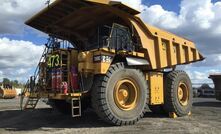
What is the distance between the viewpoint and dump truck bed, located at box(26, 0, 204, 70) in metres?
10.9

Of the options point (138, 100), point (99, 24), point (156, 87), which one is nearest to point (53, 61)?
point (99, 24)

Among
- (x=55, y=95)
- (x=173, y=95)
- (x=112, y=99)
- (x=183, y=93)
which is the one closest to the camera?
(x=112, y=99)

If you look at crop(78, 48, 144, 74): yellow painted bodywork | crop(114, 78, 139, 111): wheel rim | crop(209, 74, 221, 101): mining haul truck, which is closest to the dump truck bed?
crop(114, 78, 139, 111): wheel rim

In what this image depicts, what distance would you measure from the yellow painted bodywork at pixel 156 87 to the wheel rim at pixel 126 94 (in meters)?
0.99

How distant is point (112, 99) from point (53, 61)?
6.80ft

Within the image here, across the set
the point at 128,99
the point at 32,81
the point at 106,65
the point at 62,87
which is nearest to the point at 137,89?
the point at 128,99

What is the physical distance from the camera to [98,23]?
39.0 ft

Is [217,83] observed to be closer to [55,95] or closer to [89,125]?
[89,125]

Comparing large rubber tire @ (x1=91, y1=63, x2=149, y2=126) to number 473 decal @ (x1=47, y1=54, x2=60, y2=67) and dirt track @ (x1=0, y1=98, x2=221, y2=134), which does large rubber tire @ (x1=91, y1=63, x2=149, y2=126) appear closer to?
dirt track @ (x1=0, y1=98, x2=221, y2=134)

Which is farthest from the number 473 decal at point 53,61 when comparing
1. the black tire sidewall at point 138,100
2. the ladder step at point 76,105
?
the black tire sidewall at point 138,100

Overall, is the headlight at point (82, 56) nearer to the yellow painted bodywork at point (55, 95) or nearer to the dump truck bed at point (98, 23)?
the yellow painted bodywork at point (55, 95)

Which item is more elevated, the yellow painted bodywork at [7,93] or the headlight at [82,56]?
the headlight at [82,56]

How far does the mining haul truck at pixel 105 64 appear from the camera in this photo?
33.6 feet

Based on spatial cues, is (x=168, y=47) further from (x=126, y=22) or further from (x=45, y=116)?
(x=45, y=116)
